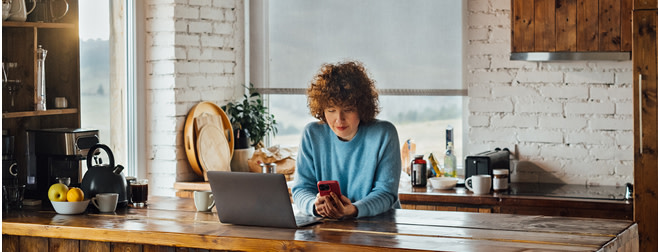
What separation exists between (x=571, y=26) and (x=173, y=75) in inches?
90.8

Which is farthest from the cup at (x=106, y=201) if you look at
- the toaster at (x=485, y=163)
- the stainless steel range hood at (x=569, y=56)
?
the stainless steel range hood at (x=569, y=56)

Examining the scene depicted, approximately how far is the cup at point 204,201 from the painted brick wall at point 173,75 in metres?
1.65

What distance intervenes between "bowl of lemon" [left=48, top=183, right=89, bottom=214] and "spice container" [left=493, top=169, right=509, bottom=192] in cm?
218

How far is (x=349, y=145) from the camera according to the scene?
327 centimetres

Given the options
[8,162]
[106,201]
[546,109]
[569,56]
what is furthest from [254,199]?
[546,109]

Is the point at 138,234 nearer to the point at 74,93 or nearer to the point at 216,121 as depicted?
the point at 74,93

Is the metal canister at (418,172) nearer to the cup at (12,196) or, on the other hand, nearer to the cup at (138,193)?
the cup at (138,193)

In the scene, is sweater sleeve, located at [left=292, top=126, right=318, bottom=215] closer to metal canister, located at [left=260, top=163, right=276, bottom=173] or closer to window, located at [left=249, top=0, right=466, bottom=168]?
metal canister, located at [left=260, top=163, right=276, bottom=173]

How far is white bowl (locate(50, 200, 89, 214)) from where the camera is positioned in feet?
10.7

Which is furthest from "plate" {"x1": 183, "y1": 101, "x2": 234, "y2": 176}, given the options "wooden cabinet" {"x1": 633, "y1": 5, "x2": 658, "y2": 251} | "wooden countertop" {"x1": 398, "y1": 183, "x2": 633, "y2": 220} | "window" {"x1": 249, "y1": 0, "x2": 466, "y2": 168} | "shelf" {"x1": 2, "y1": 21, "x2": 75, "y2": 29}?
"wooden cabinet" {"x1": 633, "y1": 5, "x2": 658, "y2": 251}

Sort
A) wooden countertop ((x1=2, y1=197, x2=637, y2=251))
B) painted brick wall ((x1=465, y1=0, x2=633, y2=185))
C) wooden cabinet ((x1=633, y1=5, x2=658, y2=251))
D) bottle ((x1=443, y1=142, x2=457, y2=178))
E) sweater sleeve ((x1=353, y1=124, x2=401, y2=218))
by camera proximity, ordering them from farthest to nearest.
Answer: bottle ((x1=443, y1=142, x2=457, y2=178))
painted brick wall ((x1=465, y1=0, x2=633, y2=185))
wooden cabinet ((x1=633, y1=5, x2=658, y2=251))
sweater sleeve ((x1=353, y1=124, x2=401, y2=218))
wooden countertop ((x1=2, y1=197, x2=637, y2=251))

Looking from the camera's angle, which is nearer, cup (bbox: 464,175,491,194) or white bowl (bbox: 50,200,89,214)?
white bowl (bbox: 50,200,89,214)

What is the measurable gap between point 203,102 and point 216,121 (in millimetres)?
145

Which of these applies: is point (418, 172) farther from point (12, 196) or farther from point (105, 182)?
point (12, 196)
